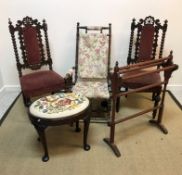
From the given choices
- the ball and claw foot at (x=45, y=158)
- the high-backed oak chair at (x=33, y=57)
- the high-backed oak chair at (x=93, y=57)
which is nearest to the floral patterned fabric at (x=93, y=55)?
the high-backed oak chair at (x=93, y=57)

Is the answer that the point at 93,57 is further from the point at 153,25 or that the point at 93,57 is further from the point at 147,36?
the point at 153,25

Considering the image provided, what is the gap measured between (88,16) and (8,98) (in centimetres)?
166

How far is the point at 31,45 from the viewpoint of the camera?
272cm

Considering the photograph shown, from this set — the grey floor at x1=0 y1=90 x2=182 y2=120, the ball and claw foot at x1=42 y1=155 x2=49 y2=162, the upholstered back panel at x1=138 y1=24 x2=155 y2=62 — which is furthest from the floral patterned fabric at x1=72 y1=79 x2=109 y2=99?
the grey floor at x1=0 y1=90 x2=182 y2=120

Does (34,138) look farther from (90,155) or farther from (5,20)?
(5,20)

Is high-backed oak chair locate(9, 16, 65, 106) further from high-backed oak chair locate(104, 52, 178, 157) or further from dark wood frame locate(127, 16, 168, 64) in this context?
dark wood frame locate(127, 16, 168, 64)

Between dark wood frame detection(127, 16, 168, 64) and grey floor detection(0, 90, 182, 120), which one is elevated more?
dark wood frame detection(127, 16, 168, 64)

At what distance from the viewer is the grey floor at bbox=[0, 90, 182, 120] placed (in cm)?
296

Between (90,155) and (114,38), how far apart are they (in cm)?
170

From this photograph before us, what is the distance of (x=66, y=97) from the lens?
6.84ft

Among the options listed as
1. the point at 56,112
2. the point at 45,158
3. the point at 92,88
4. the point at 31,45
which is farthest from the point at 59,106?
the point at 31,45

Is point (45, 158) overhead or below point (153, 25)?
below

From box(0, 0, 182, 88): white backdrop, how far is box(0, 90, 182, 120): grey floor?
1.73ft

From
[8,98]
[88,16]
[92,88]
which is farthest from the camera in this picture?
[8,98]
